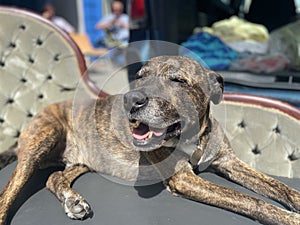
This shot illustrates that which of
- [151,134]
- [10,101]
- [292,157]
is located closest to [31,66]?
[10,101]

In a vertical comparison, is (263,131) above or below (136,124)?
below

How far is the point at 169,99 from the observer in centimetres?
192

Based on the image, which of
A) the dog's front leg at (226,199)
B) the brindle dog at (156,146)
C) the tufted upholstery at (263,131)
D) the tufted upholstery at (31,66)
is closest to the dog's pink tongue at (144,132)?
the brindle dog at (156,146)

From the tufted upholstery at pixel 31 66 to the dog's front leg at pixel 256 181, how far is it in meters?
1.40

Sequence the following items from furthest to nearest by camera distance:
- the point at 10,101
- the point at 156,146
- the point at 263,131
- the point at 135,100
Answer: the point at 10,101 < the point at 263,131 < the point at 156,146 < the point at 135,100

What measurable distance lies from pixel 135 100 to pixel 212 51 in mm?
2728

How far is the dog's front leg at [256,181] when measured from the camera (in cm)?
199

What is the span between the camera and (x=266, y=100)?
2574mm

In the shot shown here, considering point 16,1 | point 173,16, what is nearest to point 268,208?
point 173,16

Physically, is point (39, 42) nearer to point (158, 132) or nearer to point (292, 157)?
point (158, 132)

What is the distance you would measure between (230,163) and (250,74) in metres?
1.65

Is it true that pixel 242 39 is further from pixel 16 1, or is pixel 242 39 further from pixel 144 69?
pixel 16 1

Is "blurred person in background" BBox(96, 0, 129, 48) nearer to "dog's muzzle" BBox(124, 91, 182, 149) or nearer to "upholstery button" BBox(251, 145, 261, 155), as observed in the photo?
"upholstery button" BBox(251, 145, 261, 155)

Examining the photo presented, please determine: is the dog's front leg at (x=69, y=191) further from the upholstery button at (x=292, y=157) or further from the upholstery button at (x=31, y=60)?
the upholstery button at (x=292, y=157)
